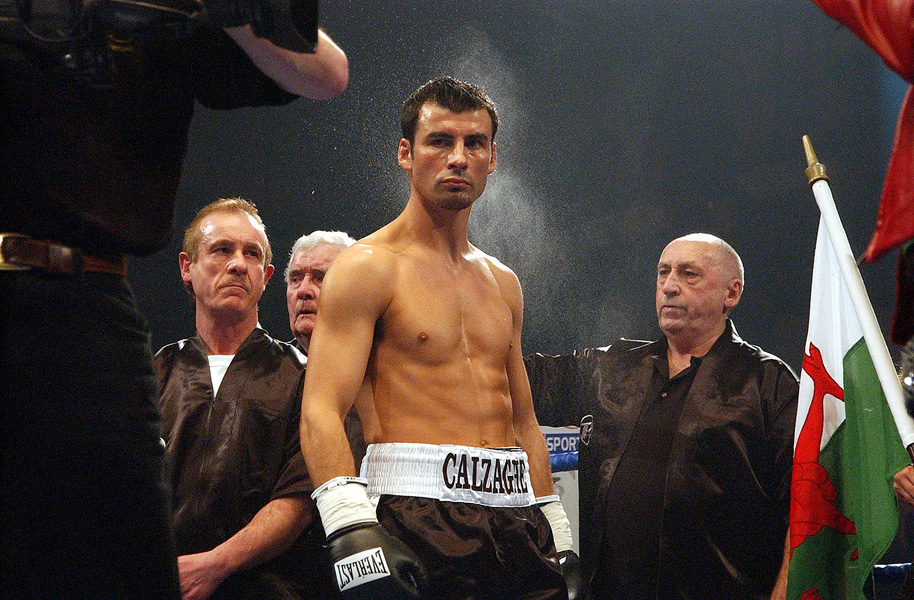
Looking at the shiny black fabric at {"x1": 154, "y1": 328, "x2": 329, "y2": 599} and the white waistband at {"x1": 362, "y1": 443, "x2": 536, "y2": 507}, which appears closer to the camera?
the white waistband at {"x1": 362, "y1": 443, "x2": 536, "y2": 507}

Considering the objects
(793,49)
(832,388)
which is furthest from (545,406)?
(793,49)

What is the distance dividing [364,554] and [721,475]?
5.26 ft

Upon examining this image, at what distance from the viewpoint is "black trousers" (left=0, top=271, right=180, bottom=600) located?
34.6 inches

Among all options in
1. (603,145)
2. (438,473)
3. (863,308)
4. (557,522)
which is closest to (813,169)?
(863,308)

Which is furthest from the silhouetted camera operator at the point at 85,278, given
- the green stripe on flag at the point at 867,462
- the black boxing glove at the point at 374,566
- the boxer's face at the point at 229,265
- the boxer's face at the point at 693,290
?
the boxer's face at the point at 693,290

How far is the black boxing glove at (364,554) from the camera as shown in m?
1.68

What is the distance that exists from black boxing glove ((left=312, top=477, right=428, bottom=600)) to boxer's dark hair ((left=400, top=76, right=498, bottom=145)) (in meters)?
0.92

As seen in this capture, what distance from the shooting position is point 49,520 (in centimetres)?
88

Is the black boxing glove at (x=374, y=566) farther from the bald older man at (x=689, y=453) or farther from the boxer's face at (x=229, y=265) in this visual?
the bald older man at (x=689, y=453)

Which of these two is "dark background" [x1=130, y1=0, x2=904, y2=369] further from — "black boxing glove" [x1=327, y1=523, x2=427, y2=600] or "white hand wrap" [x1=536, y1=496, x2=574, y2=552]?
"black boxing glove" [x1=327, y1=523, x2=427, y2=600]

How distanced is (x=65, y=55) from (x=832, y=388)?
2384mm

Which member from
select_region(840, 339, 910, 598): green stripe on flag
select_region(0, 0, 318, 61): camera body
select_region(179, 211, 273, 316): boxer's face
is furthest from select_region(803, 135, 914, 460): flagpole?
select_region(0, 0, 318, 61): camera body

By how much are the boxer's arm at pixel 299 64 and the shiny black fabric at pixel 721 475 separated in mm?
2213

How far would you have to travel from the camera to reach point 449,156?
220 cm
